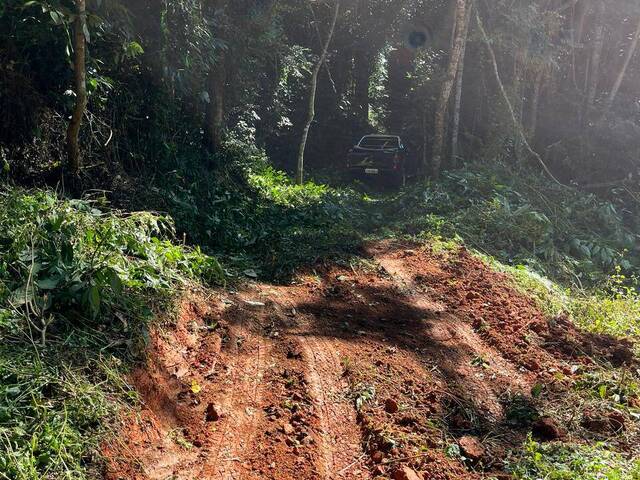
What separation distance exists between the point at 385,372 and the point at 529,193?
34.5 feet

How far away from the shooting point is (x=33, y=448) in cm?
346

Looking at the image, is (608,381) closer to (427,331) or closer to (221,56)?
(427,331)

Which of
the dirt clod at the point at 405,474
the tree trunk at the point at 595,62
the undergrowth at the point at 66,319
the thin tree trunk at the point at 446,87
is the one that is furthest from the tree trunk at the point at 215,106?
the tree trunk at the point at 595,62

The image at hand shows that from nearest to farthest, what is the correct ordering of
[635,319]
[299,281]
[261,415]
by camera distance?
[261,415] < [635,319] < [299,281]

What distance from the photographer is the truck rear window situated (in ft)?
61.5

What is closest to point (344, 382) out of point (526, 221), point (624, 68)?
point (526, 221)

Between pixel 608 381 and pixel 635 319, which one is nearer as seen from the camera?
pixel 608 381

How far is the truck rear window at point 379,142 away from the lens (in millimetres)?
18750

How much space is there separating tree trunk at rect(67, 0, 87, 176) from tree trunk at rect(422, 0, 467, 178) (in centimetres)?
1038

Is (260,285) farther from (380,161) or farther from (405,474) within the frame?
(380,161)

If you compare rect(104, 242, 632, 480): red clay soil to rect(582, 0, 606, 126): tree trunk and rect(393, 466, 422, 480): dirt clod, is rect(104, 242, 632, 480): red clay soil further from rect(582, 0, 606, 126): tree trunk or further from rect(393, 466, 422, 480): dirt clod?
rect(582, 0, 606, 126): tree trunk

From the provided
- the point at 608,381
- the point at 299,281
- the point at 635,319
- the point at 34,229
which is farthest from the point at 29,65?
the point at 635,319

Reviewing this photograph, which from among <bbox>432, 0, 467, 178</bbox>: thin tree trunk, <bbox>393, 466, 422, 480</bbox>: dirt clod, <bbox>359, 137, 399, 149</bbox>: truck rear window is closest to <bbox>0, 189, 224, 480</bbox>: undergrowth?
<bbox>393, 466, 422, 480</bbox>: dirt clod

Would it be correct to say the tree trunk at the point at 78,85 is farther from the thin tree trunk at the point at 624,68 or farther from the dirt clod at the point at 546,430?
the thin tree trunk at the point at 624,68
